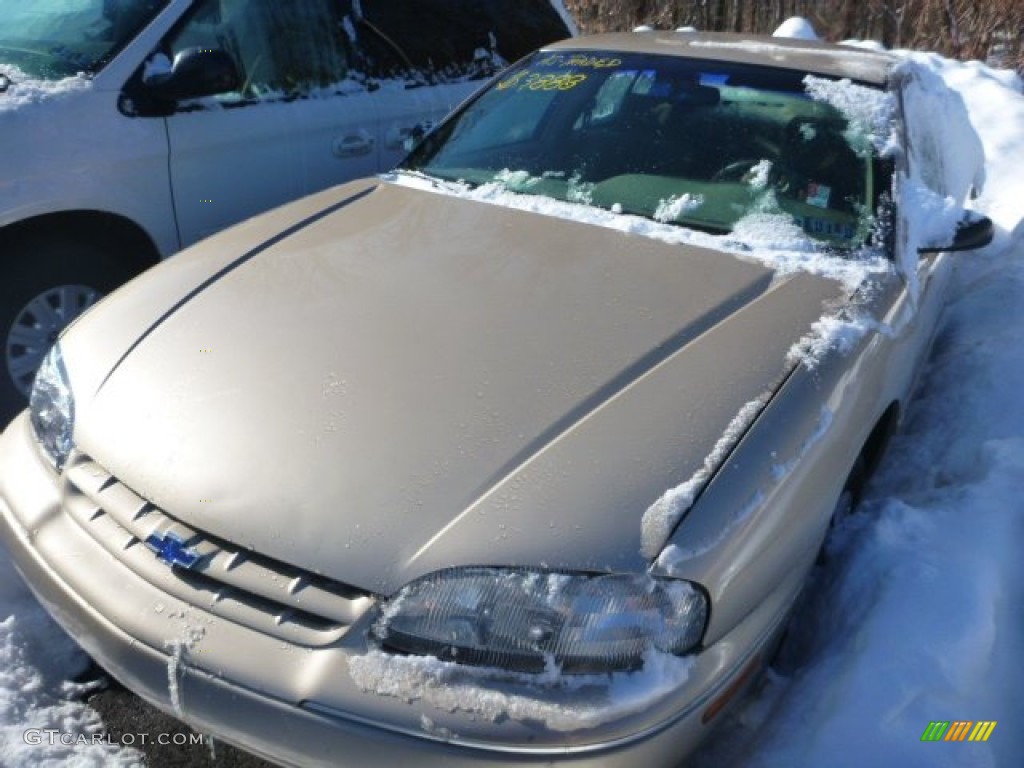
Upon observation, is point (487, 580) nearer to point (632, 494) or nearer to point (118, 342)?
point (632, 494)

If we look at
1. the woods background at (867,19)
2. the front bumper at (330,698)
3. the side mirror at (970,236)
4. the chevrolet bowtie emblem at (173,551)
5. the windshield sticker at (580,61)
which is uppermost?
the windshield sticker at (580,61)

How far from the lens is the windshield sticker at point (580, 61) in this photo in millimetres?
3578

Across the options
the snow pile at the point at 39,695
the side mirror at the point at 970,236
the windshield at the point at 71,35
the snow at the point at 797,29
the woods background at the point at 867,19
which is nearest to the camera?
the snow pile at the point at 39,695

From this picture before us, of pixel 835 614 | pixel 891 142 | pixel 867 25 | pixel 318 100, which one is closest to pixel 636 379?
pixel 835 614

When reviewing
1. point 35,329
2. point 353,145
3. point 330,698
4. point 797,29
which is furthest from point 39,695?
point 797,29

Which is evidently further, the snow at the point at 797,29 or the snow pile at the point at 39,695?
the snow at the point at 797,29

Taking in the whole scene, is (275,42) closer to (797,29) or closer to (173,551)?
(173,551)

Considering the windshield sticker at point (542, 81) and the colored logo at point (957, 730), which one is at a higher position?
the windshield sticker at point (542, 81)

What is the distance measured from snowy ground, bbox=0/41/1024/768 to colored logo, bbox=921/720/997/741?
14 millimetres

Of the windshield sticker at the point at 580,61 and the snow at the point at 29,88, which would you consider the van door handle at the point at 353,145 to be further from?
the snow at the point at 29,88

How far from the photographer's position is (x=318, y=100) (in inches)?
162

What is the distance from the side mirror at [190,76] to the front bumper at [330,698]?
220cm

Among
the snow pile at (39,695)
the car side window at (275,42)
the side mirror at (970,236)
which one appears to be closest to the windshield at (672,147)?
the side mirror at (970,236)

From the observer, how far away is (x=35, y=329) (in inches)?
136
